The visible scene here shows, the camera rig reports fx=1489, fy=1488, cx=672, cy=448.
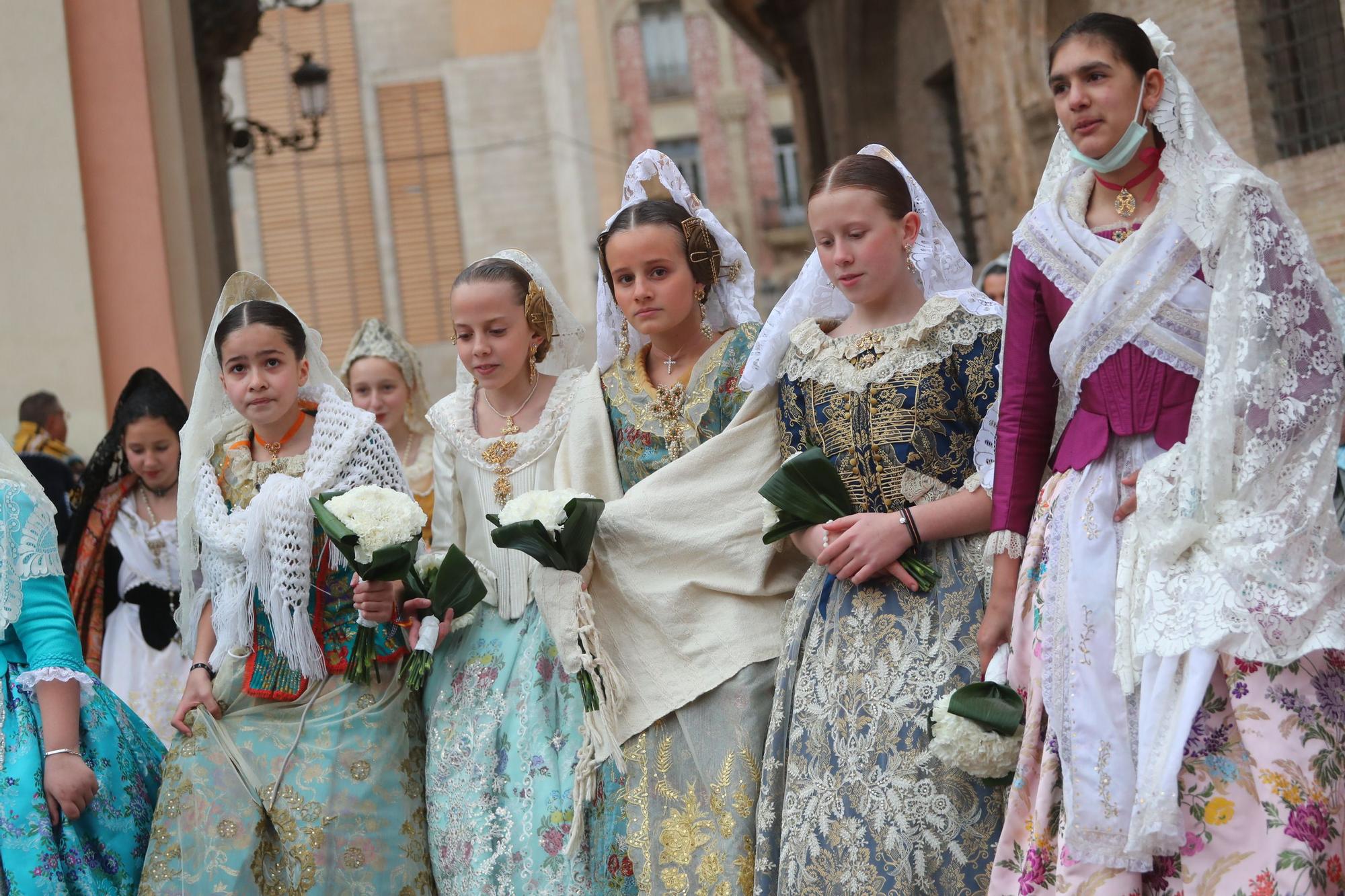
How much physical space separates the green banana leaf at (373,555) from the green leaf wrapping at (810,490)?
98 centimetres

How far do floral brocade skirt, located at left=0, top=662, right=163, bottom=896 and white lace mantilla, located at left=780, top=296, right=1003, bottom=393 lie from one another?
2150 millimetres

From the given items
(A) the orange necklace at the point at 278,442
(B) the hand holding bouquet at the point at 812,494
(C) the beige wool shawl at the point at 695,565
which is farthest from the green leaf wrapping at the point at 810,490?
(A) the orange necklace at the point at 278,442

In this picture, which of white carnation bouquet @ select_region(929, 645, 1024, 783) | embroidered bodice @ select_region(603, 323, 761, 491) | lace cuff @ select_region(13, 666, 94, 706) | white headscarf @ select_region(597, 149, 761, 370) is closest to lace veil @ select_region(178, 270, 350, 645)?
lace cuff @ select_region(13, 666, 94, 706)

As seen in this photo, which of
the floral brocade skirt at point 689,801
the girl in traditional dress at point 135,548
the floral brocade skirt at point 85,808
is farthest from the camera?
the girl in traditional dress at point 135,548

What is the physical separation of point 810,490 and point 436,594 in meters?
1.11

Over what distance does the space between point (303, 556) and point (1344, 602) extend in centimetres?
266

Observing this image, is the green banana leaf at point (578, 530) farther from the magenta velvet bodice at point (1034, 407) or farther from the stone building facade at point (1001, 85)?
the stone building facade at point (1001, 85)

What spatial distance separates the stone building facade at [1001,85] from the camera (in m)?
9.45

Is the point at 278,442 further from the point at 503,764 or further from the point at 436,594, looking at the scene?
the point at 503,764

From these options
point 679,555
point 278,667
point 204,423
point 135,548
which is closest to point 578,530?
point 679,555

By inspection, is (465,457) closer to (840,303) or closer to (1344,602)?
(840,303)

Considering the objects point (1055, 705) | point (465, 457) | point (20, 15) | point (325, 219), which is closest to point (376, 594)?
point (465, 457)

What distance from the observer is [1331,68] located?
30.8 feet

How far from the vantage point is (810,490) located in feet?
11.6
